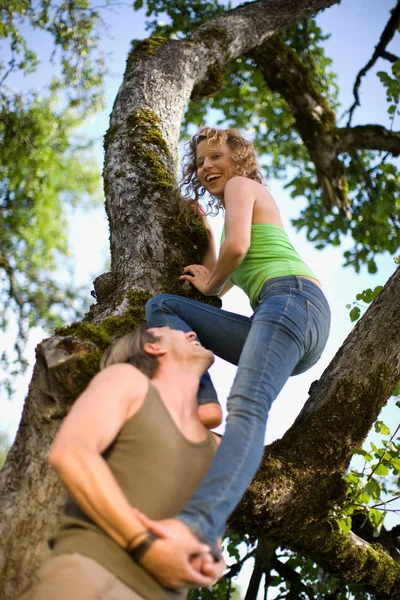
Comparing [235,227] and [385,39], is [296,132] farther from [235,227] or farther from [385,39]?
[235,227]

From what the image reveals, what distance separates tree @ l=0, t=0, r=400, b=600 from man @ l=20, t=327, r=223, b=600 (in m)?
0.46

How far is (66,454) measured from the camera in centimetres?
195

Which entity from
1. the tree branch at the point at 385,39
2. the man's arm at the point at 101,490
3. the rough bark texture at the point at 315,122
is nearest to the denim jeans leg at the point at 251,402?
the man's arm at the point at 101,490

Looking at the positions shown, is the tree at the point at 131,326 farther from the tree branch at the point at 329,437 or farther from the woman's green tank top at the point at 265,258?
the woman's green tank top at the point at 265,258

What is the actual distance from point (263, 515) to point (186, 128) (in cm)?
773

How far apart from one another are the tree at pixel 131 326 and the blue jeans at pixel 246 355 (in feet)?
1.19

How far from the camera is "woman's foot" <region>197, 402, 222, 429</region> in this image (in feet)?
8.45

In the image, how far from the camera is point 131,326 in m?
3.21

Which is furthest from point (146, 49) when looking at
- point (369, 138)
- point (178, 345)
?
point (369, 138)

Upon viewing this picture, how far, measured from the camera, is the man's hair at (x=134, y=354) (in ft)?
8.39

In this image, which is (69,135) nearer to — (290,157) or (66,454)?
(290,157)

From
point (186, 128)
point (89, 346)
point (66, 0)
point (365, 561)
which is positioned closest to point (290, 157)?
point (186, 128)

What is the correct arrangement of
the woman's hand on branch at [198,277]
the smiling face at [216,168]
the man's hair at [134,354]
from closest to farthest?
the man's hair at [134,354] < the woman's hand on branch at [198,277] < the smiling face at [216,168]

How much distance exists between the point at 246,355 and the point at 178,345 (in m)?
0.30
